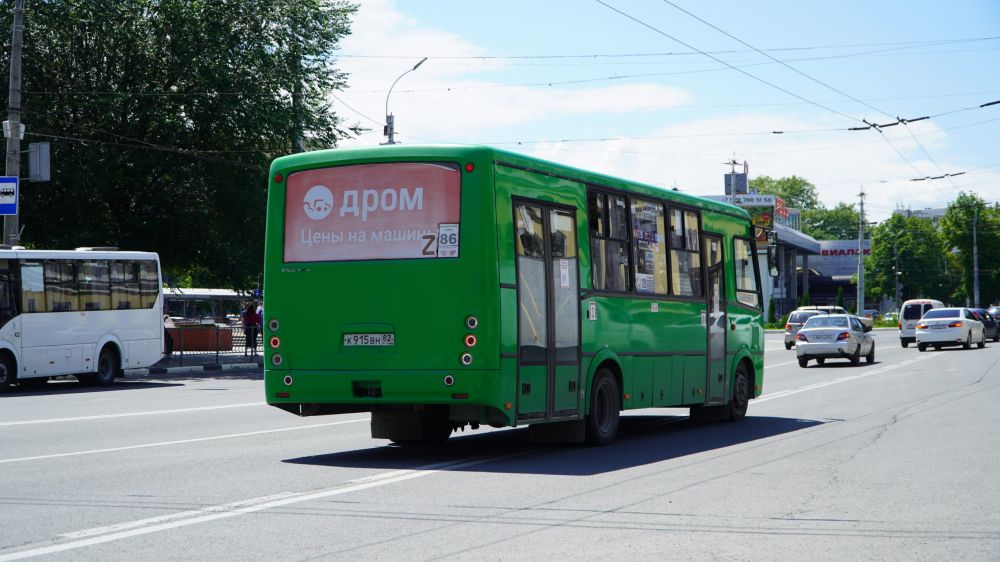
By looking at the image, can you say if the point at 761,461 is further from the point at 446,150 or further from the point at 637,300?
the point at 446,150

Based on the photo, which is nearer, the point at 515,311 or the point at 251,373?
the point at 515,311

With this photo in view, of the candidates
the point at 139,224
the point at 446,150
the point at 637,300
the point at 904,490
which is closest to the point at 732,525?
the point at 904,490

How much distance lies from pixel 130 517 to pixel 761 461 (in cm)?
632

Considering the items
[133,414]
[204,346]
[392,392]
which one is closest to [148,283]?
[204,346]

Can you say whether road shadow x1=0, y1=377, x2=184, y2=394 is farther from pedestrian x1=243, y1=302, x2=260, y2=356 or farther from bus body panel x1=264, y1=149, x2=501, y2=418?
bus body panel x1=264, y1=149, x2=501, y2=418

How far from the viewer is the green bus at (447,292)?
37.4 ft

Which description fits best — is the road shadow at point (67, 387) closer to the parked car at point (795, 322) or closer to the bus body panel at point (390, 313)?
the bus body panel at point (390, 313)

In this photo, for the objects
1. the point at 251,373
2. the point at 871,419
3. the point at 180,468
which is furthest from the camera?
the point at 251,373

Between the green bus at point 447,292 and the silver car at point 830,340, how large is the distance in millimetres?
23289

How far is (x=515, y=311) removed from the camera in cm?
1165

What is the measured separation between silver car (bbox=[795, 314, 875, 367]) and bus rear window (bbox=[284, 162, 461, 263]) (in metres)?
25.7

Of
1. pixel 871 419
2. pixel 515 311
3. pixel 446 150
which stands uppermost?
pixel 446 150

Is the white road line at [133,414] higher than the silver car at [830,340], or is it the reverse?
the silver car at [830,340]

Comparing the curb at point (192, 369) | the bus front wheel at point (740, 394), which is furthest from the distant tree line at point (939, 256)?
the bus front wheel at point (740, 394)
